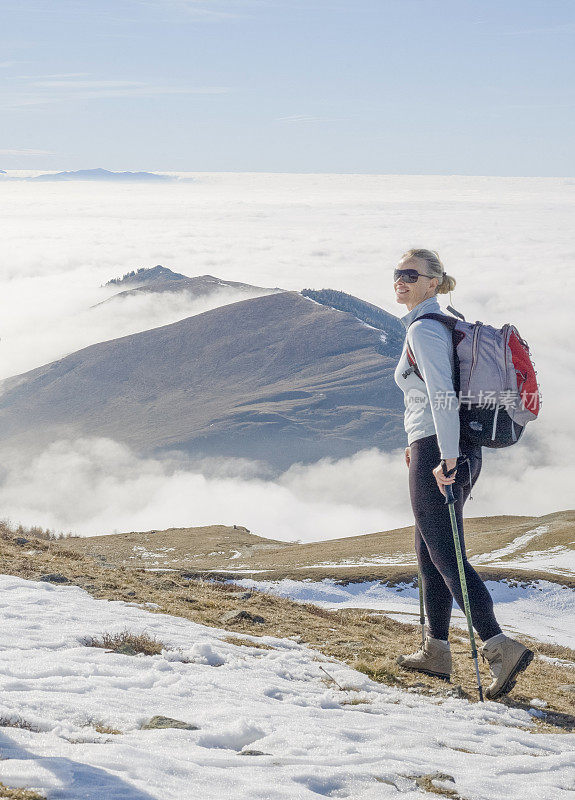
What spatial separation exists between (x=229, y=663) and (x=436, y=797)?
3.24 m

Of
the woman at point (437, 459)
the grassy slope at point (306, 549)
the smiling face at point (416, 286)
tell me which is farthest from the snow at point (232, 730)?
the grassy slope at point (306, 549)

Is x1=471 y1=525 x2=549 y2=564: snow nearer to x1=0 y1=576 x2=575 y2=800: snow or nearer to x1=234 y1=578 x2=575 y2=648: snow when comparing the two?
x1=234 y1=578 x2=575 y2=648: snow

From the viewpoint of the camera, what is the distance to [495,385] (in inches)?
245

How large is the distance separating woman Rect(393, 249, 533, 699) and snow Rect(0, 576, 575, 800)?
577 mm

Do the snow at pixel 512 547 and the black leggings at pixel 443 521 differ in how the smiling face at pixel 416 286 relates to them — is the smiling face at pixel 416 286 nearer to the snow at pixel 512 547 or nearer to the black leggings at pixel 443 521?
the black leggings at pixel 443 521

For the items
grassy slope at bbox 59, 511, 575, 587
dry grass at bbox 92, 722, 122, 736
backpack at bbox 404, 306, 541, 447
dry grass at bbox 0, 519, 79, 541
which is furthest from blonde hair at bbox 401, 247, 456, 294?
grassy slope at bbox 59, 511, 575, 587

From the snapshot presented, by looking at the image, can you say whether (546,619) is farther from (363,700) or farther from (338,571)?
(363,700)

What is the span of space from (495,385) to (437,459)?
0.87 meters

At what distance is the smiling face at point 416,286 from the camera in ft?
22.5

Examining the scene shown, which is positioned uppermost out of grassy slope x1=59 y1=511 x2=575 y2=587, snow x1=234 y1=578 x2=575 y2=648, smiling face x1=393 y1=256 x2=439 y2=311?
smiling face x1=393 y1=256 x2=439 y2=311

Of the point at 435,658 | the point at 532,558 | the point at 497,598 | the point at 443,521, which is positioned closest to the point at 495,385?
the point at 443,521

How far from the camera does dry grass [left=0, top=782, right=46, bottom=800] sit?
3.31 metres

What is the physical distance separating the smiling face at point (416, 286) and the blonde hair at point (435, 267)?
0.03 m

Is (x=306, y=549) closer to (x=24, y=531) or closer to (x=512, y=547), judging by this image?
(x=512, y=547)
